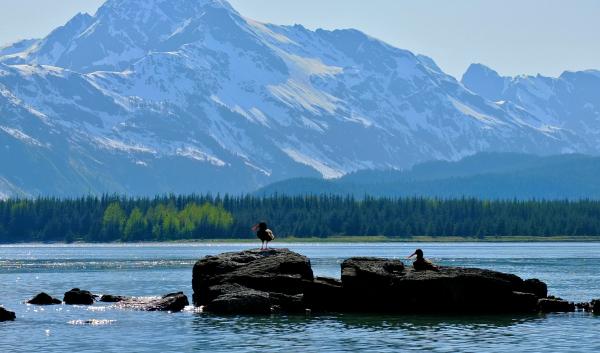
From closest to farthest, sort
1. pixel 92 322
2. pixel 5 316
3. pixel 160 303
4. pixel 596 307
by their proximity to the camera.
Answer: pixel 92 322 < pixel 5 316 < pixel 596 307 < pixel 160 303

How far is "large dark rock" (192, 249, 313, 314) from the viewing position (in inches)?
3433

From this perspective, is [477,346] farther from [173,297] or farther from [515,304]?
[173,297]

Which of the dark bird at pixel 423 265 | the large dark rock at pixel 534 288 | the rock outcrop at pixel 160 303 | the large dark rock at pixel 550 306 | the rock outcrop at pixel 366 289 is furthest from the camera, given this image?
the rock outcrop at pixel 160 303

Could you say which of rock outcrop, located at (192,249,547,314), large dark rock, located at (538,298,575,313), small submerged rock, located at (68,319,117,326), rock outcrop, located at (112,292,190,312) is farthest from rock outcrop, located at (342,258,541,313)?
small submerged rock, located at (68,319,117,326)

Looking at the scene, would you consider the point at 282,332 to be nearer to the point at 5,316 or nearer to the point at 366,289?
the point at 366,289

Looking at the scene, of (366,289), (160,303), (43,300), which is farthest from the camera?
(43,300)

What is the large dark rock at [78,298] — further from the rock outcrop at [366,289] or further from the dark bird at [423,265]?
the dark bird at [423,265]

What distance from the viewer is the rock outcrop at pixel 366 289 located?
280ft

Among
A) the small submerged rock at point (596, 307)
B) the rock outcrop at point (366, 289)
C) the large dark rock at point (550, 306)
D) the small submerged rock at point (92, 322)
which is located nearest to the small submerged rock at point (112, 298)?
the rock outcrop at point (366, 289)

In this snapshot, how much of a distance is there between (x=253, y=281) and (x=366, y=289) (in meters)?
8.67

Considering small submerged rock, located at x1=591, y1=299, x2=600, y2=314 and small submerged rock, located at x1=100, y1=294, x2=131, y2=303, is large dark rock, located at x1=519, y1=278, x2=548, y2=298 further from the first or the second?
small submerged rock, located at x1=100, y1=294, x2=131, y2=303

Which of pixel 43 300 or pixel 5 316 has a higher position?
pixel 43 300

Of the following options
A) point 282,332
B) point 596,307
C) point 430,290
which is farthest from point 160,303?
point 596,307

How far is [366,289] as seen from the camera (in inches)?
3425
